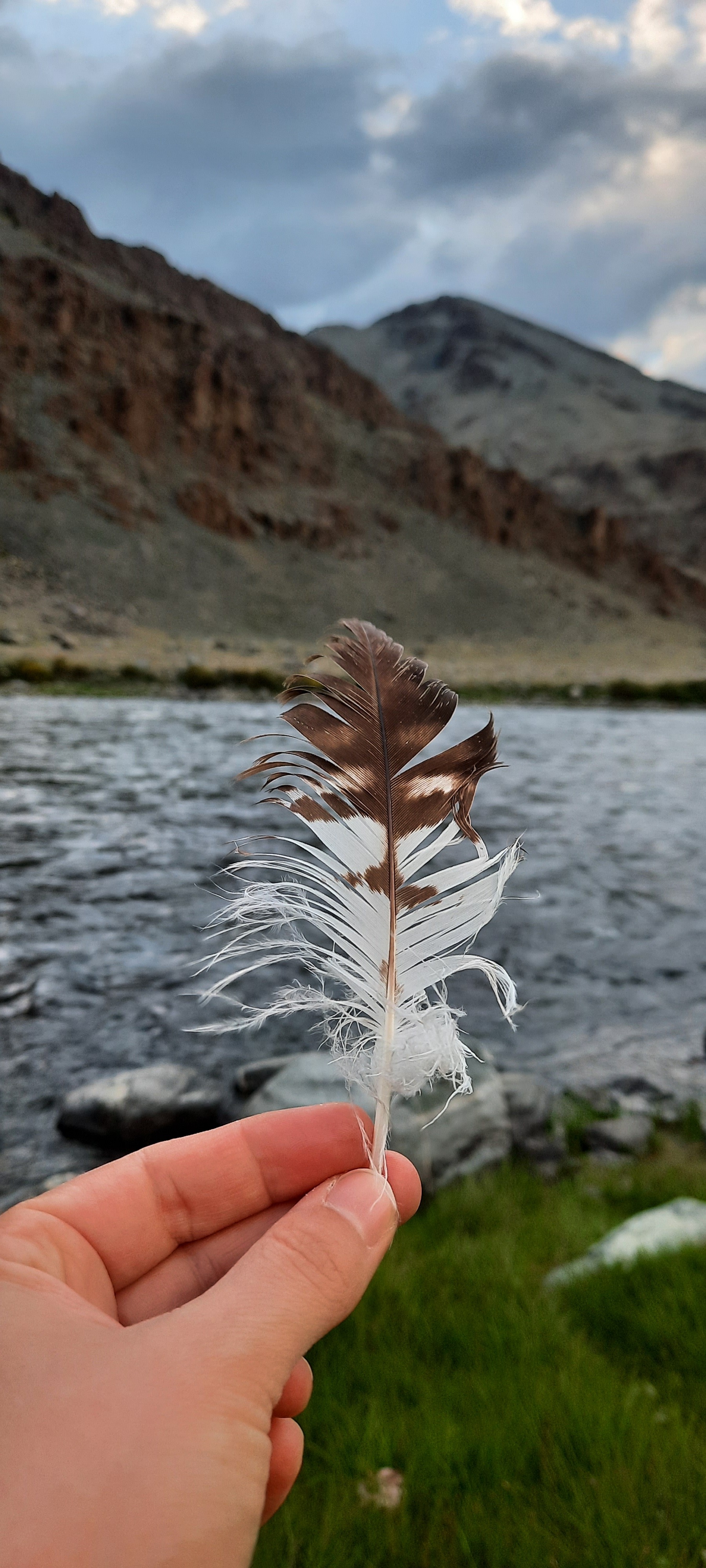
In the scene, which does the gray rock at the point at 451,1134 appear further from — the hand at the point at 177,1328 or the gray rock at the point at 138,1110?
the hand at the point at 177,1328

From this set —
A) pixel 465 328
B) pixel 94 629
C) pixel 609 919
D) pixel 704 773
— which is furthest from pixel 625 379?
pixel 609 919

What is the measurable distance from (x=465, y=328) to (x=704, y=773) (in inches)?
7965

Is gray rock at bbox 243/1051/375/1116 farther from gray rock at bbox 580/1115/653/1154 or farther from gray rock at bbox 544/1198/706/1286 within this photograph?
gray rock at bbox 580/1115/653/1154

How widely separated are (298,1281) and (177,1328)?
22 centimetres

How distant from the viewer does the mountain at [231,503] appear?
61.4 metres

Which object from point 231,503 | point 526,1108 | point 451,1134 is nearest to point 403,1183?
point 451,1134

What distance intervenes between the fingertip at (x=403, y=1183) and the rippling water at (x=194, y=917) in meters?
0.65

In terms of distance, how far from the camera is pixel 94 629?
53.1 meters

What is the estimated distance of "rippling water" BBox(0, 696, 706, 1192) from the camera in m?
5.73

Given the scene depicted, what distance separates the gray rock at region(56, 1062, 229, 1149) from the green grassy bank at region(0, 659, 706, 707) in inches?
905

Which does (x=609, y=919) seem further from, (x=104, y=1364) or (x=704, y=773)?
(x=704, y=773)

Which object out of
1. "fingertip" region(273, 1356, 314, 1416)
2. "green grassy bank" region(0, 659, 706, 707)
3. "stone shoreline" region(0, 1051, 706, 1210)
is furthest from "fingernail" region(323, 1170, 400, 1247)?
"green grassy bank" region(0, 659, 706, 707)

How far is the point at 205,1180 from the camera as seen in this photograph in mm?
1567

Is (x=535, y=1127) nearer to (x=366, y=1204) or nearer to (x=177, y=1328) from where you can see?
(x=366, y=1204)
